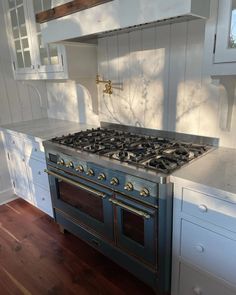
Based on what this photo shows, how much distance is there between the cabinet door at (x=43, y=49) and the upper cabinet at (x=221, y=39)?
1247 millimetres

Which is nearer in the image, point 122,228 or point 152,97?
point 122,228

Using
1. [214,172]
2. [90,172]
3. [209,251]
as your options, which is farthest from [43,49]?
[209,251]

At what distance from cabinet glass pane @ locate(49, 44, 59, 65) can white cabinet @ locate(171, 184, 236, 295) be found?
5.05ft

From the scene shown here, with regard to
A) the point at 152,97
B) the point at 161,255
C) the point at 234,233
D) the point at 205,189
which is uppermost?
the point at 152,97

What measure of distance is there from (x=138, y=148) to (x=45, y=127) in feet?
4.20

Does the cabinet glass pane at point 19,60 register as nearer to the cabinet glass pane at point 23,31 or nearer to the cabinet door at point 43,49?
the cabinet glass pane at point 23,31

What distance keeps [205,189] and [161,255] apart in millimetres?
525

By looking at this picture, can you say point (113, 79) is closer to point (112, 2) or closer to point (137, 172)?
point (112, 2)

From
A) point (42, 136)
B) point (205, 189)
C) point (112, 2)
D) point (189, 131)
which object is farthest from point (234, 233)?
point (42, 136)

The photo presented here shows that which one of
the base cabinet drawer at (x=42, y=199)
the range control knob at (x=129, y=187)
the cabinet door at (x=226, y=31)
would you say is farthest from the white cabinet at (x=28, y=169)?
the cabinet door at (x=226, y=31)

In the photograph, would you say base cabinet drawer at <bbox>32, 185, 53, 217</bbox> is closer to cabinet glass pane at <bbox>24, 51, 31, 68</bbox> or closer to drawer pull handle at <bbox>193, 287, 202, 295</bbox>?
cabinet glass pane at <bbox>24, 51, 31, 68</bbox>

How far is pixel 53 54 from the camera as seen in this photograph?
2.16 m

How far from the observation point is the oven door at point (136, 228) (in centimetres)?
141

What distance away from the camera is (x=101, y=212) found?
1.73 m
